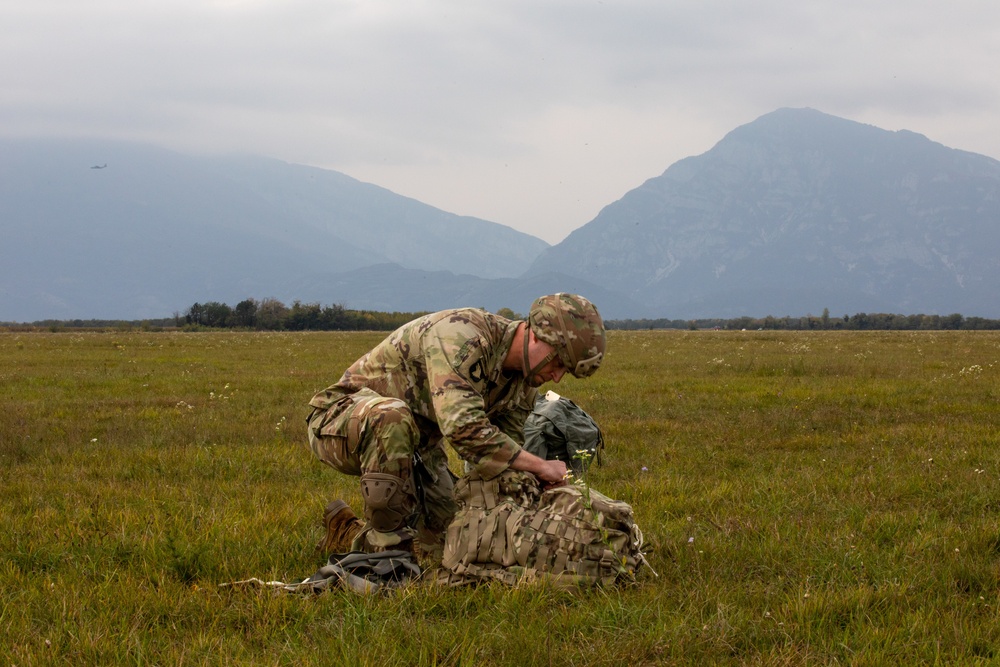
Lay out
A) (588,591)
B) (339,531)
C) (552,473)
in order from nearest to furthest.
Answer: (588,591) → (552,473) → (339,531)

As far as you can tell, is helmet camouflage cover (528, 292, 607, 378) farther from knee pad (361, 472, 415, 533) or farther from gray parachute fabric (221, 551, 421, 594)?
gray parachute fabric (221, 551, 421, 594)

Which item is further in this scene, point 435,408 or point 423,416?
point 423,416

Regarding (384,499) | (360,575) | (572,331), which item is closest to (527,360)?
(572,331)

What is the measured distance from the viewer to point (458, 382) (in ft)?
16.3

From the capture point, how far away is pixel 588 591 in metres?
4.70

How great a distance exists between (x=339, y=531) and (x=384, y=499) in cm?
63

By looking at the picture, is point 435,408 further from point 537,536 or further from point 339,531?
point 339,531

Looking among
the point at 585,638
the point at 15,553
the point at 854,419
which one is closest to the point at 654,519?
the point at 585,638

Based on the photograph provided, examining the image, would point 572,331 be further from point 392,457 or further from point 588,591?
point 588,591

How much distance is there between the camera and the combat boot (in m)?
5.62

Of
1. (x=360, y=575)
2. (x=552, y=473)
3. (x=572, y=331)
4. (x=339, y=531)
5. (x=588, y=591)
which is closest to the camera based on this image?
(x=588, y=591)

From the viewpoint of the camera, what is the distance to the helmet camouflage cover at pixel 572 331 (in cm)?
499

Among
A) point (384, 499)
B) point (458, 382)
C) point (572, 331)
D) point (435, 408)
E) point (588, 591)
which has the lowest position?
point (588, 591)

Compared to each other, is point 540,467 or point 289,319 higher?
point 289,319
